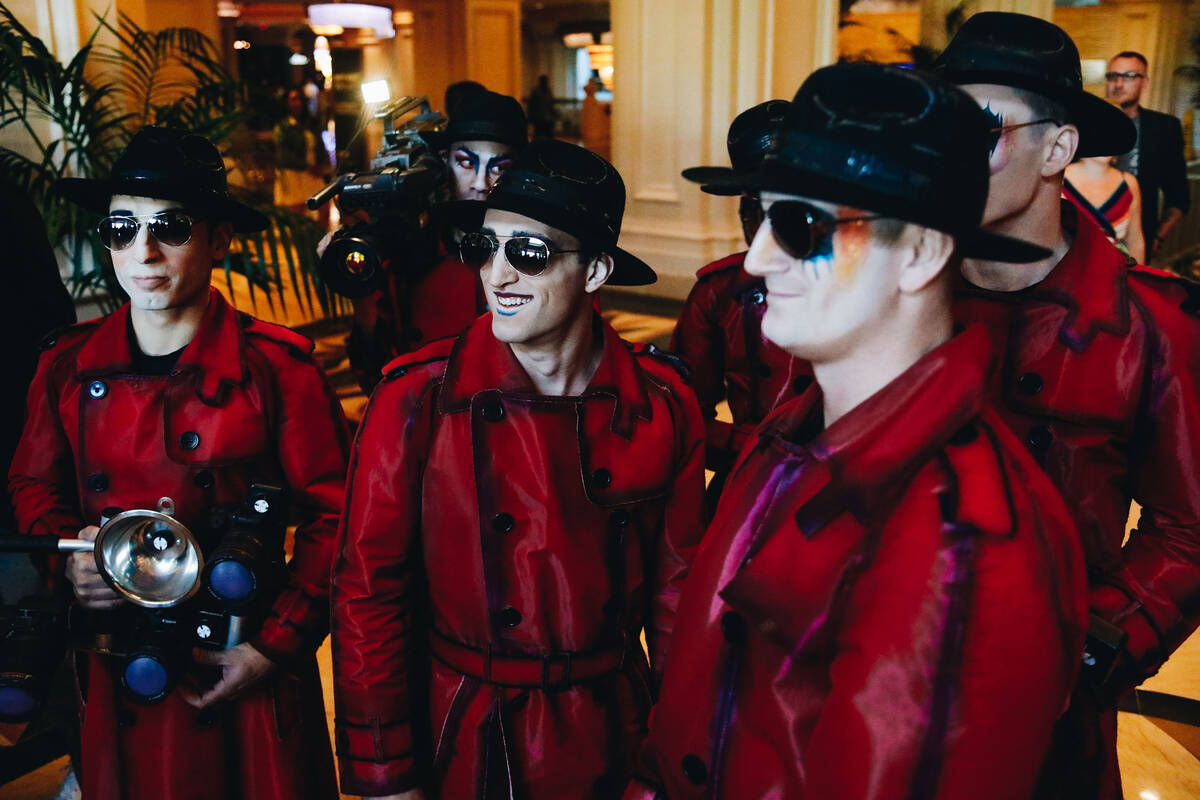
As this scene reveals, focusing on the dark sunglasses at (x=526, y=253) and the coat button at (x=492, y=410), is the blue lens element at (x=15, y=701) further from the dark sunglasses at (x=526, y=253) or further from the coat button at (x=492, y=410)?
the dark sunglasses at (x=526, y=253)

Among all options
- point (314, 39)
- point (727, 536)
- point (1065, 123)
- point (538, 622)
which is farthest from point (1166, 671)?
point (314, 39)

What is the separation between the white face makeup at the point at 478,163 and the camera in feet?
10.3

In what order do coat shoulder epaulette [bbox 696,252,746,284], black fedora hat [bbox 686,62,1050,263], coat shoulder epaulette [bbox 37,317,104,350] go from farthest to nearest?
coat shoulder epaulette [bbox 696,252,746,284] < coat shoulder epaulette [bbox 37,317,104,350] < black fedora hat [bbox 686,62,1050,263]

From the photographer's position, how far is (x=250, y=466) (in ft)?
6.88

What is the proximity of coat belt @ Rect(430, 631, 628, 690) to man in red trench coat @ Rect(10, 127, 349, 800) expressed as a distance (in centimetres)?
42

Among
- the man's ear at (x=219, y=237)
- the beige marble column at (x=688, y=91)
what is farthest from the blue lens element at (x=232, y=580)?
the beige marble column at (x=688, y=91)

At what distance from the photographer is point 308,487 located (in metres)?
2.11

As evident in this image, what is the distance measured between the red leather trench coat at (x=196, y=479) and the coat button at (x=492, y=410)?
467 mm

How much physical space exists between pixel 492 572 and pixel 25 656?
2.75 feet

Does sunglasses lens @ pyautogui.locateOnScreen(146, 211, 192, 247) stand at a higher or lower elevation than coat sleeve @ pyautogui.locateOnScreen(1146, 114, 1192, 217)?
higher

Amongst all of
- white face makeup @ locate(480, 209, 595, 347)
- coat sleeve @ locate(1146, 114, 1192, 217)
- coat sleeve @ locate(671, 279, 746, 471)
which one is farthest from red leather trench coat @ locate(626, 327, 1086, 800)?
coat sleeve @ locate(1146, 114, 1192, 217)

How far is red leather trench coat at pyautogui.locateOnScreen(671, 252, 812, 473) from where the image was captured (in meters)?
2.64

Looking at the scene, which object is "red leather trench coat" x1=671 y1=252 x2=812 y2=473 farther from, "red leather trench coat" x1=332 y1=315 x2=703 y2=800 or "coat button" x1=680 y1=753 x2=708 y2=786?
"coat button" x1=680 y1=753 x2=708 y2=786

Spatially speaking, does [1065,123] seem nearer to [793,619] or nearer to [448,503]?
[793,619]
